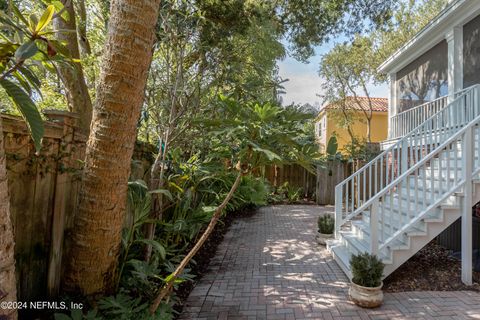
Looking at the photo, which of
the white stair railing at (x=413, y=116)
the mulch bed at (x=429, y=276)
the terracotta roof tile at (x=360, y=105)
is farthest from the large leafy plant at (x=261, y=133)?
the terracotta roof tile at (x=360, y=105)

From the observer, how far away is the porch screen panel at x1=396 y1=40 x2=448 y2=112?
269 inches

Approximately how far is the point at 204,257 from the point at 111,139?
122 inches

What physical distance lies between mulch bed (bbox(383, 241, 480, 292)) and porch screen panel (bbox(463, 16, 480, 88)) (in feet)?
12.2

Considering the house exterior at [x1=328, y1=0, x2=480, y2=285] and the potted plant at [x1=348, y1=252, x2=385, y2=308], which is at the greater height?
the house exterior at [x1=328, y1=0, x2=480, y2=285]

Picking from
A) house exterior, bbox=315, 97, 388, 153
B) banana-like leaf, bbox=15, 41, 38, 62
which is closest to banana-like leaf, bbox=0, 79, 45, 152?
banana-like leaf, bbox=15, 41, 38, 62

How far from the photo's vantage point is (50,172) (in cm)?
214

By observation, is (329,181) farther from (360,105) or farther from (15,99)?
(15,99)

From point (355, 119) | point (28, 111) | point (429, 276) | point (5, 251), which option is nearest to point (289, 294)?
point (429, 276)

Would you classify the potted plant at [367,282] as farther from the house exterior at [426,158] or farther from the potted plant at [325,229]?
the potted plant at [325,229]

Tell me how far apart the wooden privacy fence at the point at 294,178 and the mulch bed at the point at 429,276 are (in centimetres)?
653

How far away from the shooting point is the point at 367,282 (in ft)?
9.70

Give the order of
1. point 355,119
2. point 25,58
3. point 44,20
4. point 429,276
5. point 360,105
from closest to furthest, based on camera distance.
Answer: point 25,58 < point 44,20 < point 429,276 < point 360,105 < point 355,119

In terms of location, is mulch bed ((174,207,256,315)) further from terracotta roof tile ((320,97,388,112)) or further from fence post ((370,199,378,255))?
terracotta roof tile ((320,97,388,112))

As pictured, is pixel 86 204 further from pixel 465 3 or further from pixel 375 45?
pixel 375 45
